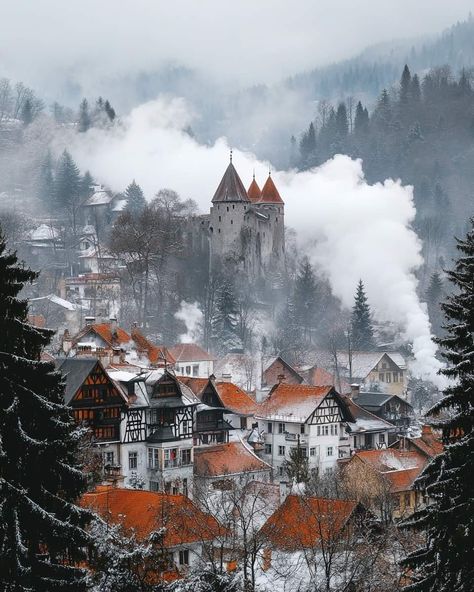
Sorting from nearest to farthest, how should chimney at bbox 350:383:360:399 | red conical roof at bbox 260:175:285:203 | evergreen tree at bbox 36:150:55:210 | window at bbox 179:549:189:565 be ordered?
1. window at bbox 179:549:189:565
2. chimney at bbox 350:383:360:399
3. red conical roof at bbox 260:175:285:203
4. evergreen tree at bbox 36:150:55:210

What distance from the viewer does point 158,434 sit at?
5825 cm

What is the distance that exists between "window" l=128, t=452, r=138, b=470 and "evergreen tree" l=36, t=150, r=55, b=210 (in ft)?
282

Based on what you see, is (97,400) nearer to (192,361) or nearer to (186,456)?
(186,456)

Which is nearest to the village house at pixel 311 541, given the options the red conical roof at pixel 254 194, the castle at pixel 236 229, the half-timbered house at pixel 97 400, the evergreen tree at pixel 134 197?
the half-timbered house at pixel 97 400


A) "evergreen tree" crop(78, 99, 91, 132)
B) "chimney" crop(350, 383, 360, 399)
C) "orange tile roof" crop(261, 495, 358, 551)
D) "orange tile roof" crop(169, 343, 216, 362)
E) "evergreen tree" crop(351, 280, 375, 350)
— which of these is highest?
"evergreen tree" crop(78, 99, 91, 132)

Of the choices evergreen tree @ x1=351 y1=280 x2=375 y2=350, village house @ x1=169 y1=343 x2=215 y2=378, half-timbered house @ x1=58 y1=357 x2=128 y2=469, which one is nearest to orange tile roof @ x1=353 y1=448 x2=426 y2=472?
half-timbered house @ x1=58 y1=357 x2=128 y2=469

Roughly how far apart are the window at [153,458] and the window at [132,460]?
0.77m

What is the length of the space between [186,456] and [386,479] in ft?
33.8

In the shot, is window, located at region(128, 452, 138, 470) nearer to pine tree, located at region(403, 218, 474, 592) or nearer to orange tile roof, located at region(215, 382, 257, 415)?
orange tile roof, located at region(215, 382, 257, 415)

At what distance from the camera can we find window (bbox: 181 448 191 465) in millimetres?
58312

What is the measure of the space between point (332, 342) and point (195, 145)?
6125 centimetres

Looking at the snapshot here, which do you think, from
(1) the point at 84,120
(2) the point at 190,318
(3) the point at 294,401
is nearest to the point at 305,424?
(3) the point at 294,401

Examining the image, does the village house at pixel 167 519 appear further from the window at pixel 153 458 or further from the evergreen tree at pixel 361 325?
the evergreen tree at pixel 361 325

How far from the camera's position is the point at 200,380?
66.9 meters
